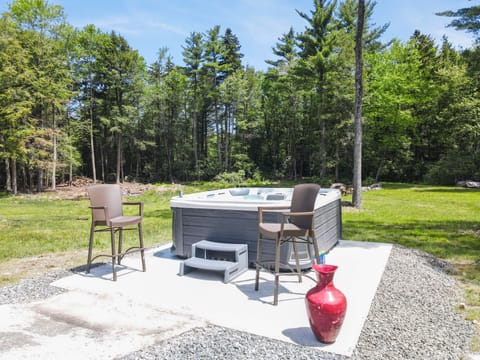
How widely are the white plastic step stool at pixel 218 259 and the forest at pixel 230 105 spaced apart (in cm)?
1109

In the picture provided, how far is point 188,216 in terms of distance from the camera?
3.92 m

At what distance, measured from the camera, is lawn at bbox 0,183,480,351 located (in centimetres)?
418

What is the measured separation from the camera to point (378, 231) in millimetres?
5801

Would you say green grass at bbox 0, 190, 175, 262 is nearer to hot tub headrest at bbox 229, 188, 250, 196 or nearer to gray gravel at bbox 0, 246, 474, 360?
hot tub headrest at bbox 229, 188, 250, 196

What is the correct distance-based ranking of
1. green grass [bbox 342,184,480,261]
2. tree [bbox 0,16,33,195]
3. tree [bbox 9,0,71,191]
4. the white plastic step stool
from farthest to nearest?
tree [bbox 9,0,71,191] < tree [bbox 0,16,33,195] < green grass [bbox 342,184,480,261] < the white plastic step stool

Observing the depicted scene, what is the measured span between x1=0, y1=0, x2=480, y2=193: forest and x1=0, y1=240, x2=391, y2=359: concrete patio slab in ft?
37.1

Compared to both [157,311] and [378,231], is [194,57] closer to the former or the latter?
[378,231]

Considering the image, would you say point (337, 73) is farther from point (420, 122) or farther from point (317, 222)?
point (317, 222)

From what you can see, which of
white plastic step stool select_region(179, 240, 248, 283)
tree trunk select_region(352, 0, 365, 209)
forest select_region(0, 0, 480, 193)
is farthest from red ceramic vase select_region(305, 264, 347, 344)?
forest select_region(0, 0, 480, 193)

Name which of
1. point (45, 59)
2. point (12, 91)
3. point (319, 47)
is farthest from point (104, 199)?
point (319, 47)

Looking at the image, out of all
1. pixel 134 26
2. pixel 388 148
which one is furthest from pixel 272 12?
pixel 388 148

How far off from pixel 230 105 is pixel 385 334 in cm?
1800

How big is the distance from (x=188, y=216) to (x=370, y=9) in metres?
17.1

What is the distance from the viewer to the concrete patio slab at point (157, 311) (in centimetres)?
208
